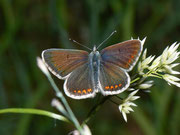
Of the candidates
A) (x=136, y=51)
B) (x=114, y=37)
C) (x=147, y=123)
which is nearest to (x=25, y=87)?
(x=114, y=37)

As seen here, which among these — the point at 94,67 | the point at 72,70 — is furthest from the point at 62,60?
the point at 94,67

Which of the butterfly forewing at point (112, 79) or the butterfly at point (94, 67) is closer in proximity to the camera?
the butterfly forewing at point (112, 79)

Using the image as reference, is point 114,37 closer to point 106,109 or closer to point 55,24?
point 55,24

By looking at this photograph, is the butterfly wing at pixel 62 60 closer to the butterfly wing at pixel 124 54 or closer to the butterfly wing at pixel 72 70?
the butterfly wing at pixel 72 70

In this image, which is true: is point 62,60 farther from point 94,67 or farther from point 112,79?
point 112,79

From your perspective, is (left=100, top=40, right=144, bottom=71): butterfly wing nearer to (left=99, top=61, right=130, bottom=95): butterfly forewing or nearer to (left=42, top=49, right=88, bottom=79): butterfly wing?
(left=99, top=61, right=130, bottom=95): butterfly forewing

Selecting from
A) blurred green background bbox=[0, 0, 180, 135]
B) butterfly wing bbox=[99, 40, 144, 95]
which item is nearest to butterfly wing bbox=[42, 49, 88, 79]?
butterfly wing bbox=[99, 40, 144, 95]

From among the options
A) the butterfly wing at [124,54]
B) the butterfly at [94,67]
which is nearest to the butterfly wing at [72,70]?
the butterfly at [94,67]
